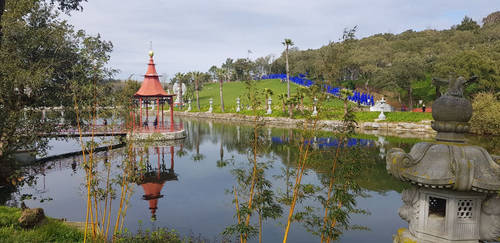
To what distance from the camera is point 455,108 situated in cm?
460

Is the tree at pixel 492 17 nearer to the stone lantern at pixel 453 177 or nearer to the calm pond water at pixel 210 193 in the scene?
the calm pond water at pixel 210 193

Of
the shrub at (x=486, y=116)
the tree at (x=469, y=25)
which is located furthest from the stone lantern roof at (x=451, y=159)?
the tree at (x=469, y=25)

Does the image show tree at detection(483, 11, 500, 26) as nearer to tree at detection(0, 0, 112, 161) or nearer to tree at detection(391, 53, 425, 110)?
tree at detection(391, 53, 425, 110)

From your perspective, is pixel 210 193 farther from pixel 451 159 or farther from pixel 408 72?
pixel 408 72

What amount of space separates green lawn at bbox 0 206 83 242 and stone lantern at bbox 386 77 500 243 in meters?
8.05

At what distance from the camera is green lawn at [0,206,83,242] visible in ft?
25.2

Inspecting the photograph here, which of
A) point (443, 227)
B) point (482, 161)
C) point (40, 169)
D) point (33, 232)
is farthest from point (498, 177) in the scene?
point (40, 169)

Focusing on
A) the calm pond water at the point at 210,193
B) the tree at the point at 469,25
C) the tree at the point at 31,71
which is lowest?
the calm pond water at the point at 210,193

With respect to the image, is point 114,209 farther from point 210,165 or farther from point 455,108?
point 455,108

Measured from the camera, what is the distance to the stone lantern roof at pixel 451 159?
4.32 meters

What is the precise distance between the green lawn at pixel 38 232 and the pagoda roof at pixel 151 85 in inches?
890

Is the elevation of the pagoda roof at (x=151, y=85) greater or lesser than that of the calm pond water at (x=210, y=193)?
greater

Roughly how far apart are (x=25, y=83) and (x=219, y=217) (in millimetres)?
9226

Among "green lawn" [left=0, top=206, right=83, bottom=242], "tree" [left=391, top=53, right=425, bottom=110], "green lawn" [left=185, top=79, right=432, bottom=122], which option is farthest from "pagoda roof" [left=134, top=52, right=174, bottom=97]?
"tree" [left=391, top=53, right=425, bottom=110]
